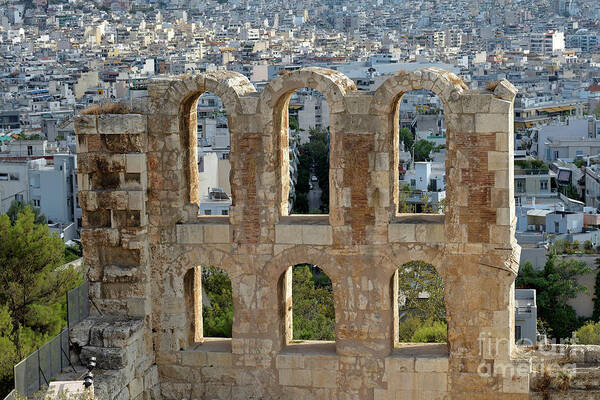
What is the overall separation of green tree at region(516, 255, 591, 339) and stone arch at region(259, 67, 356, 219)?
3474 cm

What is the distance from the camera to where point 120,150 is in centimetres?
1817

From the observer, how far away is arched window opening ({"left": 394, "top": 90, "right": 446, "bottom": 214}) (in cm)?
5984

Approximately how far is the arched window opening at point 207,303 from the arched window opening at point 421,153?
6153 mm

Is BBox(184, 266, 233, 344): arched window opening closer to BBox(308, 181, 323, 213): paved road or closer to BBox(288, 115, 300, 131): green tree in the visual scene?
BBox(308, 181, 323, 213): paved road

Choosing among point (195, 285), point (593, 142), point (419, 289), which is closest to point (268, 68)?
point (593, 142)

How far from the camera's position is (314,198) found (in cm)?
7756

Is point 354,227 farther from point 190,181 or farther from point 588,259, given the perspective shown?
→ point 588,259

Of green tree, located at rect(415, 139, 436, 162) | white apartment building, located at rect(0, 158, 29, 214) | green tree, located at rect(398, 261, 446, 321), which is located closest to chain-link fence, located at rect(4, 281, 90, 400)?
green tree, located at rect(398, 261, 446, 321)

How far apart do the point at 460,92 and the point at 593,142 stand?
272ft

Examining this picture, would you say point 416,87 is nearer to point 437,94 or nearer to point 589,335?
point 437,94

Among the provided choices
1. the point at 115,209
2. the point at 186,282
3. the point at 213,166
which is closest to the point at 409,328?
the point at 186,282

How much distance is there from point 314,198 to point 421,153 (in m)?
14.3

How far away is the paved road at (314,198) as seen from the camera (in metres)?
76.0

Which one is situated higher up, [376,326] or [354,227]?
[354,227]
